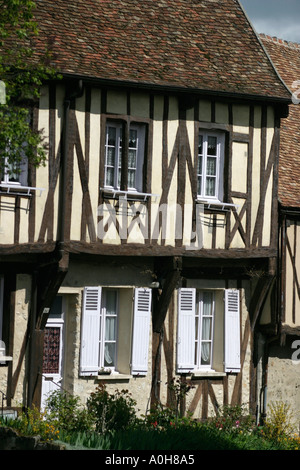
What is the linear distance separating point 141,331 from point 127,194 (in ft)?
8.16

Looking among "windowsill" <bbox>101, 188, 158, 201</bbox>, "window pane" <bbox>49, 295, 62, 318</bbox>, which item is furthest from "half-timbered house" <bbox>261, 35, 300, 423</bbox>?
"window pane" <bbox>49, 295, 62, 318</bbox>

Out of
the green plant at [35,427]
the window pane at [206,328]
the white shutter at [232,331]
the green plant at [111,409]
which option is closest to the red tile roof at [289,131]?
the white shutter at [232,331]

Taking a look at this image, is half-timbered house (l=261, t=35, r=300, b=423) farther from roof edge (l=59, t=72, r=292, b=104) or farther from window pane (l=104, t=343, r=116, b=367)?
window pane (l=104, t=343, r=116, b=367)

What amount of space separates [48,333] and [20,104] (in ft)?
13.2

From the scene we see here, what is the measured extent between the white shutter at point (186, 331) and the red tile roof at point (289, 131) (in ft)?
8.62

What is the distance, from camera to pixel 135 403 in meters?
21.3

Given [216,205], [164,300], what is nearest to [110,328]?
[164,300]

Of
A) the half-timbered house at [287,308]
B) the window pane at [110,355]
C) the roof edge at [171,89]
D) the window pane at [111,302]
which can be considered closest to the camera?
the roof edge at [171,89]

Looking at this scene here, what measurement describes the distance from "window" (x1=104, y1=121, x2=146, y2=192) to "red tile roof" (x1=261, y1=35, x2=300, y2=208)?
3.29 metres

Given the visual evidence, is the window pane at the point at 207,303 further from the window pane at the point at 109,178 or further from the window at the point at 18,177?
the window at the point at 18,177

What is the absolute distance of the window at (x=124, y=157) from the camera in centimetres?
2153

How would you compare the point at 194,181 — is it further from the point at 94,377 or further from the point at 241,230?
the point at 94,377
